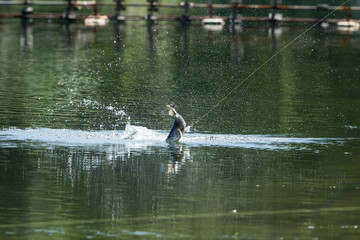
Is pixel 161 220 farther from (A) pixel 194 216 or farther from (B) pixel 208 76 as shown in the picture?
(B) pixel 208 76

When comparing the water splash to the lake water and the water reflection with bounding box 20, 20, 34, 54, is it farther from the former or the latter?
the water reflection with bounding box 20, 20, 34, 54

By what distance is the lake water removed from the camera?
16.3m

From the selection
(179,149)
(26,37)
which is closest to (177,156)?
(179,149)

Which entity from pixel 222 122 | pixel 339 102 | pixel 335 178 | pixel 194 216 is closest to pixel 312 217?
pixel 194 216

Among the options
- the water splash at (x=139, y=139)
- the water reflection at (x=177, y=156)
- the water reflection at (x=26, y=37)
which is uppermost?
the water reflection at (x=26, y=37)

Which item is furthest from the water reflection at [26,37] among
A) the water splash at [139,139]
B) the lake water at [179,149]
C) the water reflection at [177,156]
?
the water reflection at [177,156]

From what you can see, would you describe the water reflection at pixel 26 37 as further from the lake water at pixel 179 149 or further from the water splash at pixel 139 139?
the water splash at pixel 139 139

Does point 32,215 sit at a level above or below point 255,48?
below

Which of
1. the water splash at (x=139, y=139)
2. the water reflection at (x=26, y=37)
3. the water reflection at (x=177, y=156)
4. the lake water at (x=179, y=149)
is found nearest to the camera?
the lake water at (x=179, y=149)

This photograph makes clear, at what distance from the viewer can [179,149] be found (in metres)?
23.4

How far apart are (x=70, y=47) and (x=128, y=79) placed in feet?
55.2

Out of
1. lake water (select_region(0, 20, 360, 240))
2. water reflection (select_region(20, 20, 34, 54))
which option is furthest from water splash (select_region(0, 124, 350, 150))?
water reflection (select_region(20, 20, 34, 54))

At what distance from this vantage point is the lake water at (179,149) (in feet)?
53.6

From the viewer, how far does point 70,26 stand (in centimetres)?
7306
